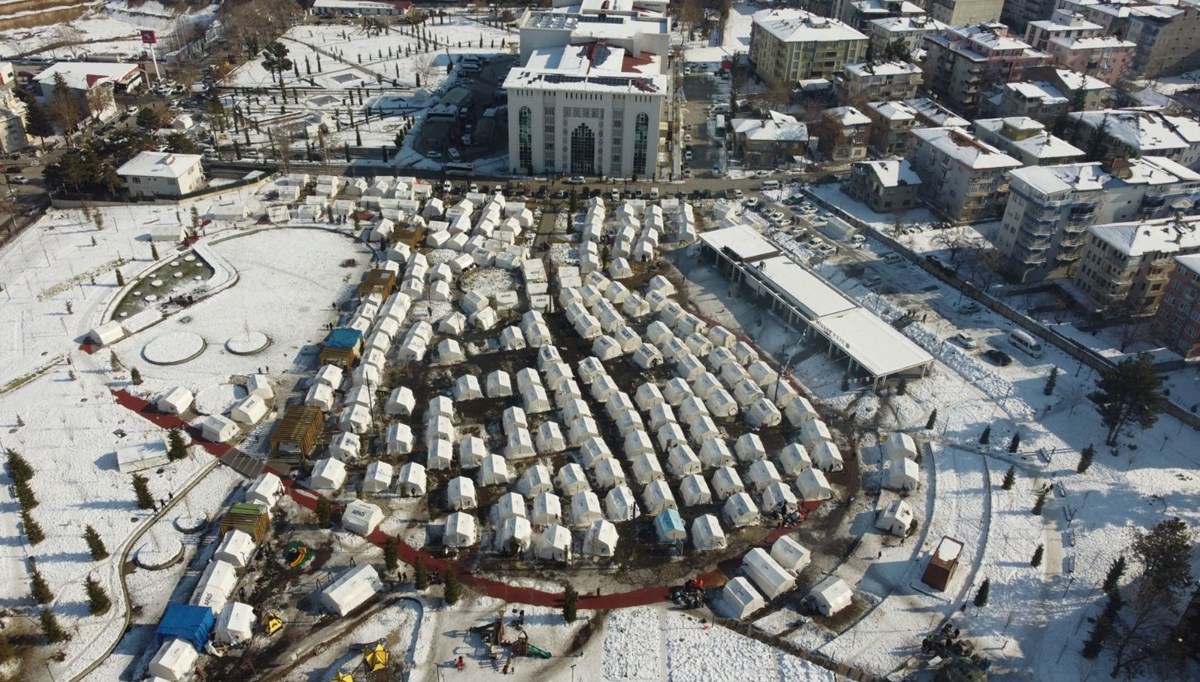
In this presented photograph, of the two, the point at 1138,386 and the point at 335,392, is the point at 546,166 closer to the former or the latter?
the point at 335,392

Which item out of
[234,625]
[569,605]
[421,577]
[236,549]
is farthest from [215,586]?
[569,605]

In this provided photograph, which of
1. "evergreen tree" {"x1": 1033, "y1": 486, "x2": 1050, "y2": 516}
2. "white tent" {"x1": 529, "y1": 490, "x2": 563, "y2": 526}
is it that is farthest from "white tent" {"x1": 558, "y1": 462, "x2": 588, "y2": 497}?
"evergreen tree" {"x1": 1033, "y1": 486, "x2": 1050, "y2": 516}

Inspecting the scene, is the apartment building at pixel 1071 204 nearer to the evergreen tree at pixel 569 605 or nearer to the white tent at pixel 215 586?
the evergreen tree at pixel 569 605

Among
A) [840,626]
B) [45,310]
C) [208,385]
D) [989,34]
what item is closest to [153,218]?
[45,310]

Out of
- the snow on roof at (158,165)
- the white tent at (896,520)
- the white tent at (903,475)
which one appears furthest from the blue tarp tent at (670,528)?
the snow on roof at (158,165)

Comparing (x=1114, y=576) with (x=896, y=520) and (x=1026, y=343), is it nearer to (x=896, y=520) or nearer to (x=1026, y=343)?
(x=896, y=520)

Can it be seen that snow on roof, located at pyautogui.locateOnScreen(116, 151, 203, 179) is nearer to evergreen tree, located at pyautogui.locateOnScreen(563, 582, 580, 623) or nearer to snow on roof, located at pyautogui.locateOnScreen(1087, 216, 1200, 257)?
evergreen tree, located at pyautogui.locateOnScreen(563, 582, 580, 623)
